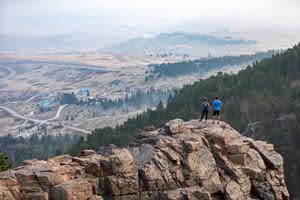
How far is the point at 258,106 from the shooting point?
115m

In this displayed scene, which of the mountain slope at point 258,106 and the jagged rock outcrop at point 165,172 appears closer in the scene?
the jagged rock outcrop at point 165,172

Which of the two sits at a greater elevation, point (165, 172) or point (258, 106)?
point (165, 172)

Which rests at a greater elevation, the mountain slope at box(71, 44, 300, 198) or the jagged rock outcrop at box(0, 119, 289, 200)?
the jagged rock outcrop at box(0, 119, 289, 200)

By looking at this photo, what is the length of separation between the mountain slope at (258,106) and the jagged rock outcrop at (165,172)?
47.2m

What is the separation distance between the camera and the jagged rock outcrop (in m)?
32.8

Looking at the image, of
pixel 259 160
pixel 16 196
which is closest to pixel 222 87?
pixel 259 160

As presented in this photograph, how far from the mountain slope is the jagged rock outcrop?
47.2 m

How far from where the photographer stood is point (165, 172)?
118 ft

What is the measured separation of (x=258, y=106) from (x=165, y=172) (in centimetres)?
8235

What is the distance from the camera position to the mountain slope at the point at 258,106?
315 feet

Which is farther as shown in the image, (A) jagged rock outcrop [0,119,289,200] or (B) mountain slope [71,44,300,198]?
(B) mountain slope [71,44,300,198]

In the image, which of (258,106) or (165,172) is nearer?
(165,172)

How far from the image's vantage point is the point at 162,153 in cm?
3747

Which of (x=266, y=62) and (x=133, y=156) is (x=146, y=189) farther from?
(x=266, y=62)
